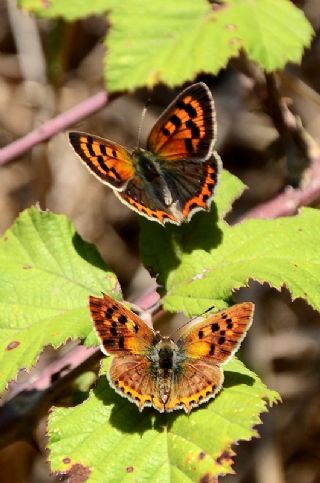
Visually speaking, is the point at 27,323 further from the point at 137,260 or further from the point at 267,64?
the point at 137,260

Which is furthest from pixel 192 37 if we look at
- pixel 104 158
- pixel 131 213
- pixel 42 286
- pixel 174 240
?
pixel 131 213

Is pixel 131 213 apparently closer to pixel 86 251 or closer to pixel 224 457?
pixel 86 251

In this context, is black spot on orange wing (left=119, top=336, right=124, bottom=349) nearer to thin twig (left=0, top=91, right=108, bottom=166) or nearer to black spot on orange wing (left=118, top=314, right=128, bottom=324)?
black spot on orange wing (left=118, top=314, right=128, bottom=324)

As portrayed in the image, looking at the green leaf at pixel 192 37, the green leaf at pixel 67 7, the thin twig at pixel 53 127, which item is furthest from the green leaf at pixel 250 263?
the green leaf at pixel 67 7

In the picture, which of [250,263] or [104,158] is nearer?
[250,263]

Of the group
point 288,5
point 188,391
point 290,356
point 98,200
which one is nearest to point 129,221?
point 98,200
